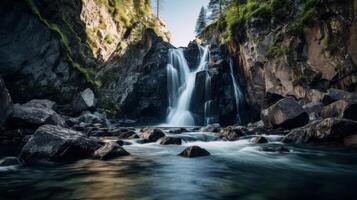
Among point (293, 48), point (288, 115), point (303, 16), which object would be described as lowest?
point (288, 115)

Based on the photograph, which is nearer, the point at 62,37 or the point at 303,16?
the point at 303,16

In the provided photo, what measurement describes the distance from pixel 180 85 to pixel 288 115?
2134 cm

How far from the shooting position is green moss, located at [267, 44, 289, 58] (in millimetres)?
27409

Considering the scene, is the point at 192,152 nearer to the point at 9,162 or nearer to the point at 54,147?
the point at 54,147

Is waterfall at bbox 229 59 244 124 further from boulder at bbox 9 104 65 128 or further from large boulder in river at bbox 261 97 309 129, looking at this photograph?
boulder at bbox 9 104 65 128

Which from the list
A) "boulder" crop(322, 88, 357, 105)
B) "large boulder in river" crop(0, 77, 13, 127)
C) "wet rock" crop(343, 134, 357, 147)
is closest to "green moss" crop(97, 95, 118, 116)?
"large boulder in river" crop(0, 77, 13, 127)

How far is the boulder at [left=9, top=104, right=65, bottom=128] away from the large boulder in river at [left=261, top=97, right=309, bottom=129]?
559 inches

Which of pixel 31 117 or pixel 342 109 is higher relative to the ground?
pixel 342 109

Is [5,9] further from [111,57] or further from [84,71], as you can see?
[111,57]

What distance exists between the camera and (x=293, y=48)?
2675 cm

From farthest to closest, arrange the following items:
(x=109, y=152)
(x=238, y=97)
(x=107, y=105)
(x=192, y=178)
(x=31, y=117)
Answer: (x=107, y=105) < (x=238, y=97) < (x=31, y=117) < (x=109, y=152) < (x=192, y=178)

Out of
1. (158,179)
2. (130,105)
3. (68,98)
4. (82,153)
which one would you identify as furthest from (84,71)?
(158,179)

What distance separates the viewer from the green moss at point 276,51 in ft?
89.9

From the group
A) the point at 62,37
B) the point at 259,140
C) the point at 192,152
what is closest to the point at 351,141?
the point at 259,140
